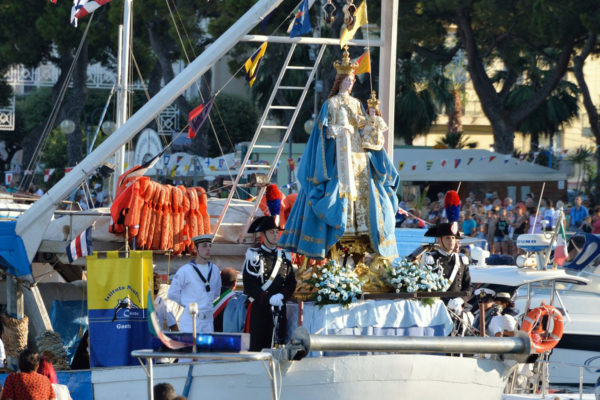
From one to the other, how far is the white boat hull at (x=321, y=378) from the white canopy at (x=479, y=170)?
2675 centimetres

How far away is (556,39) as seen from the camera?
117 ft

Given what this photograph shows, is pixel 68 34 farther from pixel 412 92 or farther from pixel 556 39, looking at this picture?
pixel 556 39

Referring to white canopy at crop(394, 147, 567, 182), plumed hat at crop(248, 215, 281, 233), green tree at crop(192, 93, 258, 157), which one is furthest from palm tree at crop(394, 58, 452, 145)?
plumed hat at crop(248, 215, 281, 233)

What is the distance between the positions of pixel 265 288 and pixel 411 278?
1382mm

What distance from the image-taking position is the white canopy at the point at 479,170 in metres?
38.1

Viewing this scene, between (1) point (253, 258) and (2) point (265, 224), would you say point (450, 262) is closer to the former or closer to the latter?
(2) point (265, 224)

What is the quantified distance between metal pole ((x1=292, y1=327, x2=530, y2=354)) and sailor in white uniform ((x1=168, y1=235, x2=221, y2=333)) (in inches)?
85.8

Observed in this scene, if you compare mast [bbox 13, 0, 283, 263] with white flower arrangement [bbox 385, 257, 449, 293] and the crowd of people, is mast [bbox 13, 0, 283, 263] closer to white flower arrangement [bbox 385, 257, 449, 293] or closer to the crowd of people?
white flower arrangement [bbox 385, 257, 449, 293]

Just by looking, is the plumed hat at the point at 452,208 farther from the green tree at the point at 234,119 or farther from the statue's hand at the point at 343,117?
the green tree at the point at 234,119

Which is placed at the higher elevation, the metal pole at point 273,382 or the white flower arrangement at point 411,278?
the white flower arrangement at point 411,278

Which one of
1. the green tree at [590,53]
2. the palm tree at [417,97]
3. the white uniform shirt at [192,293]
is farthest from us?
the palm tree at [417,97]

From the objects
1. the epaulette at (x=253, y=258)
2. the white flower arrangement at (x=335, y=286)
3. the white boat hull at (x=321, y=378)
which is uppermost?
the epaulette at (x=253, y=258)

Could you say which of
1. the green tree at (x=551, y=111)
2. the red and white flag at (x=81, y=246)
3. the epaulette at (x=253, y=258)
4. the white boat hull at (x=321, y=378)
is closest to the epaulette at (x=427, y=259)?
the white boat hull at (x=321, y=378)

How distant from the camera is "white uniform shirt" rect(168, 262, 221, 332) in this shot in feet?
39.7
